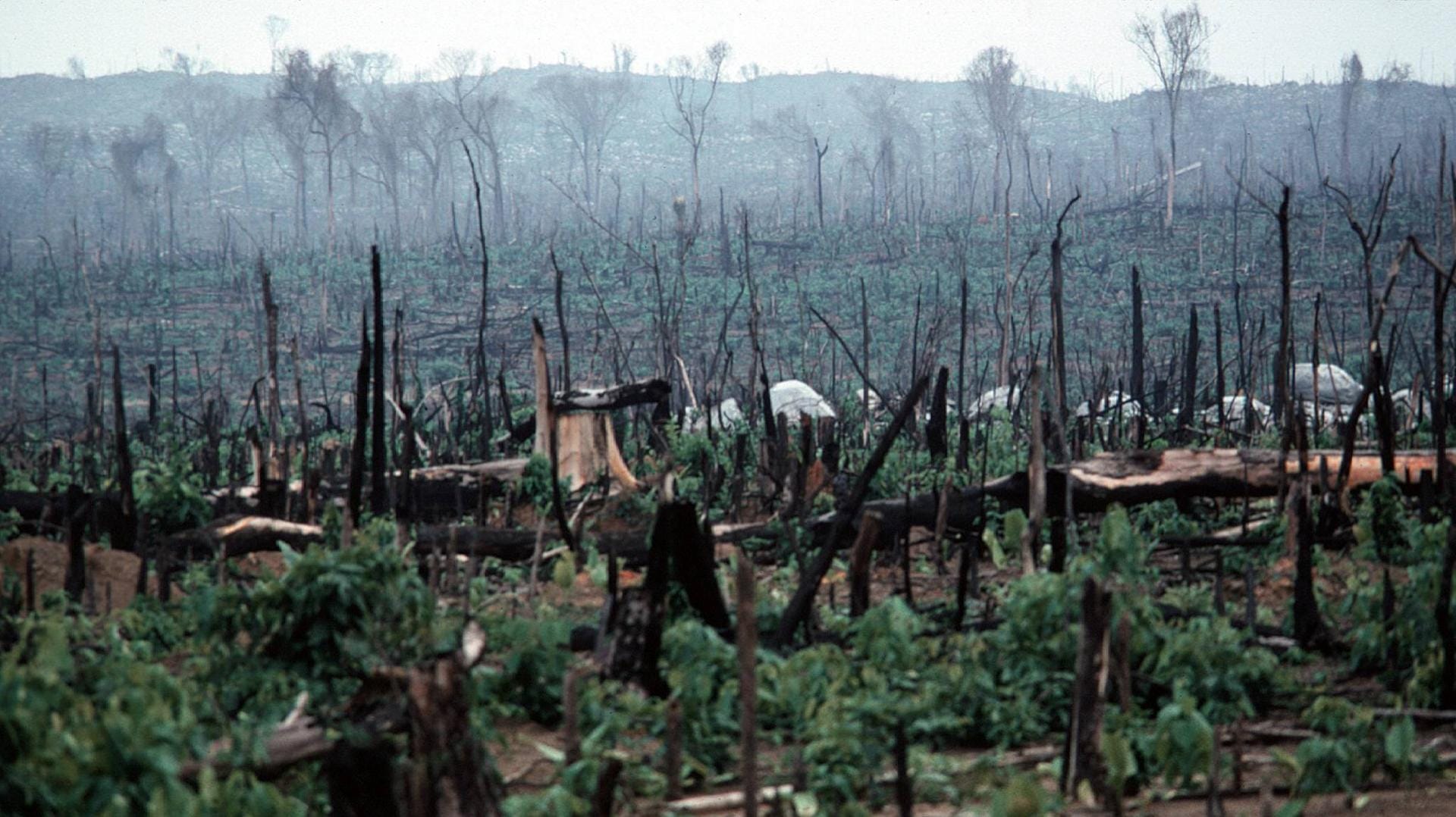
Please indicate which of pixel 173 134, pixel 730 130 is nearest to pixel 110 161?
pixel 173 134

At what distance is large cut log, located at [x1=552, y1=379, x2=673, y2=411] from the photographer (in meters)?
8.95

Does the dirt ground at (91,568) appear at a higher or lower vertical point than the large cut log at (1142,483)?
lower

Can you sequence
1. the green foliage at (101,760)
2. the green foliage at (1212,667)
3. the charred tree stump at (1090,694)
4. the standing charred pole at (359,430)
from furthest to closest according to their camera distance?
the standing charred pole at (359,430)
the green foliage at (1212,667)
the charred tree stump at (1090,694)
the green foliage at (101,760)

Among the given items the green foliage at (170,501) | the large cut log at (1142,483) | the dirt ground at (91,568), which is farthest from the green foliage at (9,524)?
the large cut log at (1142,483)

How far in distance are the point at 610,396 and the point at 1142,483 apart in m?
3.62

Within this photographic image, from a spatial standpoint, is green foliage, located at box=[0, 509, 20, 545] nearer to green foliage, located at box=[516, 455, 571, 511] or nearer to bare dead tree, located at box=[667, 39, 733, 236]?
green foliage, located at box=[516, 455, 571, 511]

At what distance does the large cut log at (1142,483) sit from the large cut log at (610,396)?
7.36 feet

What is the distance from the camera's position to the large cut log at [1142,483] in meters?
7.14

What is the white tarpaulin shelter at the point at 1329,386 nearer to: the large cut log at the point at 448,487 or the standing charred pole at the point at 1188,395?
the standing charred pole at the point at 1188,395

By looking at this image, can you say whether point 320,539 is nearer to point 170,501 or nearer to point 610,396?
point 170,501

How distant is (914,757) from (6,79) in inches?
3766

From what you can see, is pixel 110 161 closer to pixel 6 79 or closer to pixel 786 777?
pixel 6 79

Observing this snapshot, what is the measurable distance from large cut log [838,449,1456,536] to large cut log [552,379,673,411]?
2243 millimetres

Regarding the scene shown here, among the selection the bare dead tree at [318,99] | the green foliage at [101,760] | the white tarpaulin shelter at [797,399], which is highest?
the bare dead tree at [318,99]
